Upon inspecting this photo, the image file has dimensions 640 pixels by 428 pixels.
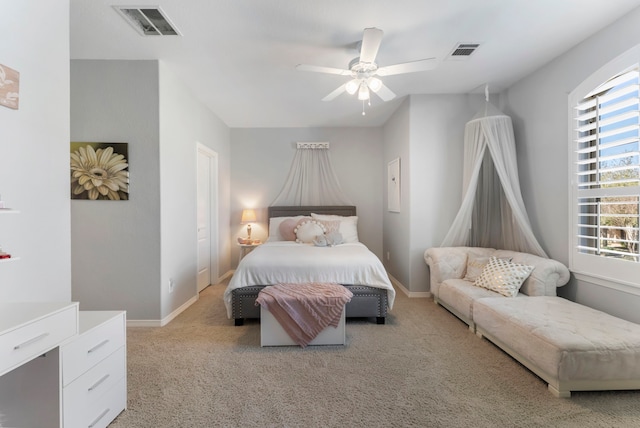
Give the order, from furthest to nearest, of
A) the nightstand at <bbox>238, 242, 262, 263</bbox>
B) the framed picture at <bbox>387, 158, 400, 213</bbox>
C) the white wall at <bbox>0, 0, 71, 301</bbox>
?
the nightstand at <bbox>238, 242, 262, 263</bbox>
the framed picture at <bbox>387, 158, 400, 213</bbox>
the white wall at <bbox>0, 0, 71, 301</bbox>

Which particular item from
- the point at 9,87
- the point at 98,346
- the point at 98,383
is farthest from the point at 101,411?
the point at 9,87

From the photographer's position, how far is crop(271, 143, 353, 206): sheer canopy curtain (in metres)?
5.30

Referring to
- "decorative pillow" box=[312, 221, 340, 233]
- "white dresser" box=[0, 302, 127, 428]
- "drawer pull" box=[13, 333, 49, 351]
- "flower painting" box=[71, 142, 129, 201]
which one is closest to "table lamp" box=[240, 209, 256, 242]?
"decorative pillow" box=[312, 221, 340, 233]

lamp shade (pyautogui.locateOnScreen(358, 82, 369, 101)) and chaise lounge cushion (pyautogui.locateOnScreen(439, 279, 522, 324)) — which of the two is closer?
lamp shade (pyautogui.locateOnScreen(358, 82, 369, 101))

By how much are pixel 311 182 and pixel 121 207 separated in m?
3.01

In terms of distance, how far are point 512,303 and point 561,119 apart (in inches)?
74.5

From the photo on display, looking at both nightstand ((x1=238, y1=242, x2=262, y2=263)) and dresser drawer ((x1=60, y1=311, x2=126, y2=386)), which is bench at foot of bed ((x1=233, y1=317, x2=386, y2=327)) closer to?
dresser drawer ((x1=60, y1=311, x2=126, y2=386))

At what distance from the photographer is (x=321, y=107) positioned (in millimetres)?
4320

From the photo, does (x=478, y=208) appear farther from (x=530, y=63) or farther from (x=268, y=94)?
(x=268, y=94)

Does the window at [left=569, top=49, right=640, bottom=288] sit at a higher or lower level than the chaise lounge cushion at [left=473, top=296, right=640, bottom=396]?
higher

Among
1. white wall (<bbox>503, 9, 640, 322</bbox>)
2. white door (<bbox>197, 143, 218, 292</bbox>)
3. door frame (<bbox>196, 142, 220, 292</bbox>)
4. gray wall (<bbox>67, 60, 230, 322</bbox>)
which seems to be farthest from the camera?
door frame (<bbox>196, 142, 220, 292</bbox>)

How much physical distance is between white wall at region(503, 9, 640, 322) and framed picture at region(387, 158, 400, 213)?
1.50m

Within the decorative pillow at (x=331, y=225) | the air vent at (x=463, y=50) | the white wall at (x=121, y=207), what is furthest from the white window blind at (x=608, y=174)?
the white wall at (x=121, y=207)

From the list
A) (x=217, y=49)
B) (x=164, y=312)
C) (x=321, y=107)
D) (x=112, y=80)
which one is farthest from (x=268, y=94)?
(x=164, y=312)
